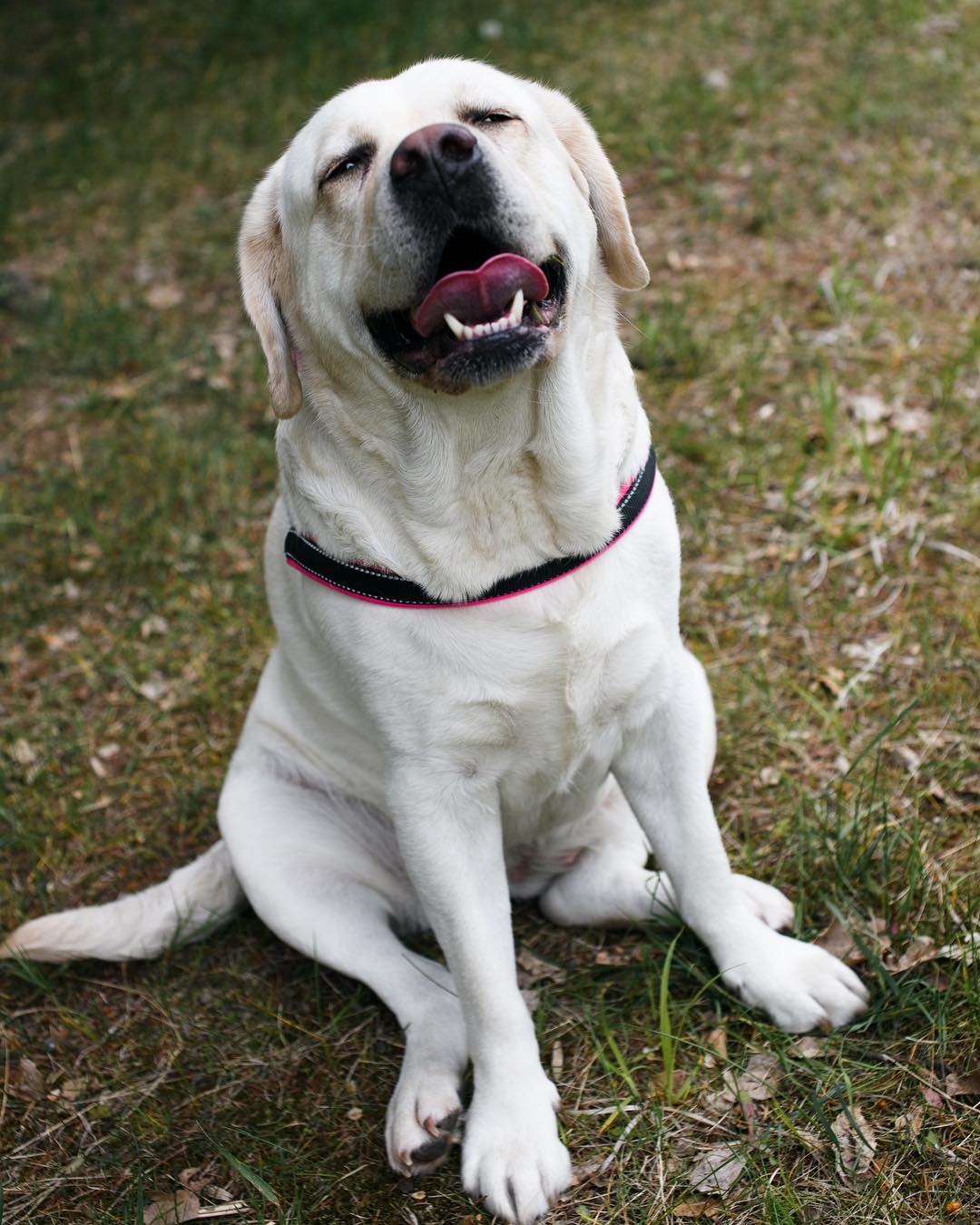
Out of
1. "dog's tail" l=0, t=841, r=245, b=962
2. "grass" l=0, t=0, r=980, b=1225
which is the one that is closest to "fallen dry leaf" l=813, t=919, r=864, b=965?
"grass" l=0, t=0, r=980, b=1225

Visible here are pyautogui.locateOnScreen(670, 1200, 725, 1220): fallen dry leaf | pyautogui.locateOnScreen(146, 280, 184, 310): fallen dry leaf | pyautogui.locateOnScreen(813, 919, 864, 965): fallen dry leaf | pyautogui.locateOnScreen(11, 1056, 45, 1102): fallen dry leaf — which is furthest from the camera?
pyautogui.locateOnScreen(146, 280, 184, 310): fallen dry leaf

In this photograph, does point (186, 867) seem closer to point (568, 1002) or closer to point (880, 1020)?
point (568, 1002)

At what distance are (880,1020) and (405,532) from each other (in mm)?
1322

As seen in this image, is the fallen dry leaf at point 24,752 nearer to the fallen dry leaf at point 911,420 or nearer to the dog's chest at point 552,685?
the dog's chest at point 552,685

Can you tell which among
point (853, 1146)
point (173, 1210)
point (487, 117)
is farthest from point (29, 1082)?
point (487, 117)

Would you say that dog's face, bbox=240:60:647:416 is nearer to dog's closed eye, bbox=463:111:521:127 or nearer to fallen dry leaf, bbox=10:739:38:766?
dog's closed eye, bbox=463:111:521:127

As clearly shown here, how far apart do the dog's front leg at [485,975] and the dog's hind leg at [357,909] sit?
0.39 feet

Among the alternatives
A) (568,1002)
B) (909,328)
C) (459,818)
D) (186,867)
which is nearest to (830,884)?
(568,1002)

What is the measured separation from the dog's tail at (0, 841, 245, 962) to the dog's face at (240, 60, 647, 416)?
4.01 ft

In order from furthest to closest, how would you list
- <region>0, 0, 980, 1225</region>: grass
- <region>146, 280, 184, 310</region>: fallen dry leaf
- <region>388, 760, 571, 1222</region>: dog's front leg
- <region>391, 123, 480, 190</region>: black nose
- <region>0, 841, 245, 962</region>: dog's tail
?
<region>146, 280, 184, 310</region>: fallen dry leaf, <region>0, 841, 245, 962</region>: dog's tail, <region>0, 0, 980, 1225</region>: grass, <region>388, 760, 571, 1222</region>: dog's front leg, <region>391, 123, 480, 190</region>: black nose

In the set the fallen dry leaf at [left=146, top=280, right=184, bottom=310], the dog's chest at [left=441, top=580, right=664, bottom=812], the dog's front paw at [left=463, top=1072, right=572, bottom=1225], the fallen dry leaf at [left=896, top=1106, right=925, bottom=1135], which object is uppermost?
the dog's chest at [left=441, top=580, right=664, bottom=812]

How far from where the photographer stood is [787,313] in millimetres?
4664

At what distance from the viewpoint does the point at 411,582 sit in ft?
7.36

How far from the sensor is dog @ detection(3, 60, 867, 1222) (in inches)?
81.2
